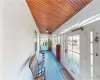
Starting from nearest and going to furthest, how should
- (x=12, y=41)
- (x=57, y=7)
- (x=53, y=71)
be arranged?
(x=12, y=41) < (x=57, y=7) < (x=53, y=71)

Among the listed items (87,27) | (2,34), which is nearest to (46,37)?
(87,27)

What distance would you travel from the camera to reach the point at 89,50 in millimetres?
2107

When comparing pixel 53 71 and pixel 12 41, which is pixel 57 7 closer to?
pixel 12 41

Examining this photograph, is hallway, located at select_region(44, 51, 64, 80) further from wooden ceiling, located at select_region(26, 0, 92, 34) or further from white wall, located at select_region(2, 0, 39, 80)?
wooden ceiling, located at select_region(26, 0, 92, 34)

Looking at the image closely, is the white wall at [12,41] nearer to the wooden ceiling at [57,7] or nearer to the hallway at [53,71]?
the wooden ceiling at [57,7]

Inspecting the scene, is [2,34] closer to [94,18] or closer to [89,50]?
[94,18]

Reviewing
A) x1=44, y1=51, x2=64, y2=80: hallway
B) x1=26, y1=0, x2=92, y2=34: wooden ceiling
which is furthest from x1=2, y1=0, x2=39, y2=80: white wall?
x1=44, y1=51, x2=64, y2=80: hallway

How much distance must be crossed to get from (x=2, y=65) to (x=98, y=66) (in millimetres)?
1766

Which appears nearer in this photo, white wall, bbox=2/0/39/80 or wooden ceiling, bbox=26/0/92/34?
white wall, bbox=2/0/39/80

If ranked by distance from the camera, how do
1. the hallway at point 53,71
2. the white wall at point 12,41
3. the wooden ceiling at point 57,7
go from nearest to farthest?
the white wall at point 12,41
the wooden ceiling at point 57,7
the hallway at point 53,71

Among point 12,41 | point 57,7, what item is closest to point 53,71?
point 57,7

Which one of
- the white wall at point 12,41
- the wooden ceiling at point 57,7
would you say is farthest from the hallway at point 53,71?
the wooden ceiling at point 57,7

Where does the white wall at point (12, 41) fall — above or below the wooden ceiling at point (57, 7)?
below

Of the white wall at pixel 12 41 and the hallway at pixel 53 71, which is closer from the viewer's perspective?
the white wall at pixel 12 41
